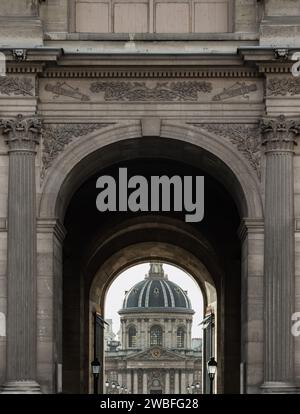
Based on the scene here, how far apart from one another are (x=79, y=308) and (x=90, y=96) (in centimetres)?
1429

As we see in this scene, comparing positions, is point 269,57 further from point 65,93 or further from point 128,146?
point 65,93

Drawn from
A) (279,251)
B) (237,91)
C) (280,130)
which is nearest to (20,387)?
(279,251)

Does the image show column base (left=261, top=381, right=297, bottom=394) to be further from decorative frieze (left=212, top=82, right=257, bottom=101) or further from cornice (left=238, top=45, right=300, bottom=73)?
cornice (left=238, top=45, right=300, bottom=73)

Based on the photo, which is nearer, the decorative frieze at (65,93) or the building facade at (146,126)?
the building facade at (146,126)

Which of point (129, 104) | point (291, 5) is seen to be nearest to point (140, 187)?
point (129, 104)

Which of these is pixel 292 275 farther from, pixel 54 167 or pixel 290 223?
pixel 54 167

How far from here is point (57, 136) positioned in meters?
40.0

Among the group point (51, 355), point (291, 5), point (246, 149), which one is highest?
point (291, 5)

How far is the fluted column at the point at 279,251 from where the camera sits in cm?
3872

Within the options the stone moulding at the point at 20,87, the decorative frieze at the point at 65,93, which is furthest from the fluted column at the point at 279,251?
the stone moulding at the point at 20,87

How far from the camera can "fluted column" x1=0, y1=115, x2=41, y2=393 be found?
127 feet

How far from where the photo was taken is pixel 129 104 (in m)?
40.1

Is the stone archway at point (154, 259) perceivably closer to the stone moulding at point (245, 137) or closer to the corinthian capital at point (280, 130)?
the stone moulding at point (245, 137)

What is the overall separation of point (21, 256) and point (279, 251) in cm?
679
